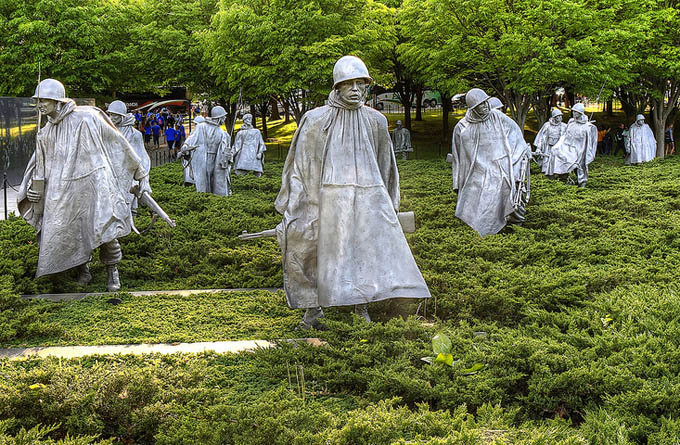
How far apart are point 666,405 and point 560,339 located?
126cm

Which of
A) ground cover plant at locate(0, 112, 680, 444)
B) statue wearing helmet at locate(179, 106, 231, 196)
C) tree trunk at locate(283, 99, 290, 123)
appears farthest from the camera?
tree trunk at locate(283, 99, 290, 123)

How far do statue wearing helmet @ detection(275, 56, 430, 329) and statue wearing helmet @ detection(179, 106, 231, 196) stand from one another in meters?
9.54

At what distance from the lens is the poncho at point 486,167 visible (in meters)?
10.7

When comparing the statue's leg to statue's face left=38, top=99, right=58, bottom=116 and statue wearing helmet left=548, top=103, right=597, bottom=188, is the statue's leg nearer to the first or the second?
statue's face left=38, top=99, right=58, bottom=116

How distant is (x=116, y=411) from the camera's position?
439 cm

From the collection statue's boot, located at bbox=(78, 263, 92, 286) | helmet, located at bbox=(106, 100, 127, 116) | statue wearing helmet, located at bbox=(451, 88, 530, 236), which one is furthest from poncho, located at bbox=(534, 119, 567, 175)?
statue's boot, located at bbox=(78, 263, 92, 286)

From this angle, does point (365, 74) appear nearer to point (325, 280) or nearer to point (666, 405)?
point (325, 280)

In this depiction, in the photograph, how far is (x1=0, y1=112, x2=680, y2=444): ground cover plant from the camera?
4.13 meters

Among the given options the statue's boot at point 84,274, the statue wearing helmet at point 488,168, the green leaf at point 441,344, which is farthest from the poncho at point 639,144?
the green leaf at point 441,344

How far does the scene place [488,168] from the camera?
10805 millimetres

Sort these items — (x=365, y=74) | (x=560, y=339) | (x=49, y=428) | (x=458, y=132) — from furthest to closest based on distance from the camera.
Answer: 1. (x=458, y=132)
2. (x=365, y=74)
3. (x=560, y=339)
4. (x=49, y=428)

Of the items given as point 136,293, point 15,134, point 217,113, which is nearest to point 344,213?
point 136,293

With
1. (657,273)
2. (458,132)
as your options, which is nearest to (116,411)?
(657,273)

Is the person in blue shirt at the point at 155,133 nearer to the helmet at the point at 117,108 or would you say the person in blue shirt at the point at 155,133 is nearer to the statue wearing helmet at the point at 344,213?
the helmet at the point at 117,108
